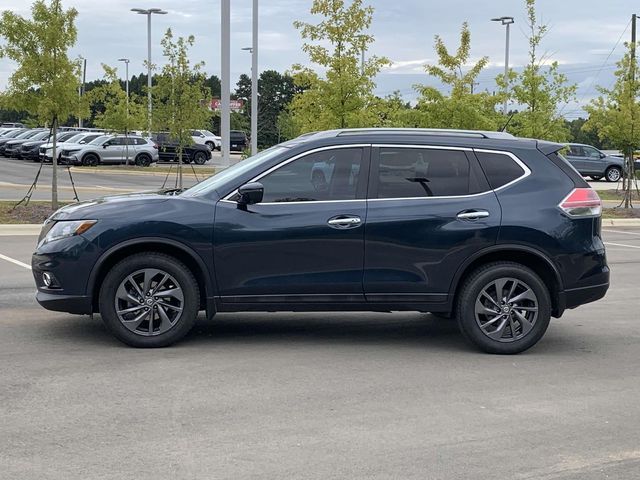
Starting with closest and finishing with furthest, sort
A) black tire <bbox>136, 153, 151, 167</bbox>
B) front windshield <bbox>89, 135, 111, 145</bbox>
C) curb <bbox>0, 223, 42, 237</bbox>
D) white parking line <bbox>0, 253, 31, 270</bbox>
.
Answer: white parking line <bbox>0, 253, 31, 270</bbox> → curb <bbox>0, 223, 42, 237</bbox> → front windshield <bbox>89, 135, 111, 145</bbox> → black tire <bbox>136, 153, 151, 167</bbox>

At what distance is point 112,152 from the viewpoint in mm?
42375

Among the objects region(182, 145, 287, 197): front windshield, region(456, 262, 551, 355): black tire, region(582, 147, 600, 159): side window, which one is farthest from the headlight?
region(582, 147, 600, 159): side window

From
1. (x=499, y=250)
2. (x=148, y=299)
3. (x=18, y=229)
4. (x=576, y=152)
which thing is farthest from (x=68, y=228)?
(x=576, y=152)

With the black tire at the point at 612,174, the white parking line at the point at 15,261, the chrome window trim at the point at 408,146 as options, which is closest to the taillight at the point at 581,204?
the chrome window trim at the point at 408,146

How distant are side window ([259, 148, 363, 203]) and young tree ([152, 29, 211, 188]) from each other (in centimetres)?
1783

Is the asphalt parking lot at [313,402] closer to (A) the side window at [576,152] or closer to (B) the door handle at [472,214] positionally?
(B) the door handle at [472,214]

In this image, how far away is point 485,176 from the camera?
7.43 metres

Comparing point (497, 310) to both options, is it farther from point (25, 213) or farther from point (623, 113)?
point (623, 113)

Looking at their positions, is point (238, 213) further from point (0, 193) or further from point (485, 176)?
point (0, 193)

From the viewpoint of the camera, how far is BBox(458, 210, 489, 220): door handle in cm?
727

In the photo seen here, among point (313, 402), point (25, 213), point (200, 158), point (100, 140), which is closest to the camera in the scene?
point (313, 402)

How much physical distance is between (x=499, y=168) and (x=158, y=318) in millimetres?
3084

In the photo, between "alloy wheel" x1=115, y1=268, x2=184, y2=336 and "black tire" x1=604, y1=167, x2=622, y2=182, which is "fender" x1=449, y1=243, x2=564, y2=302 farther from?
"black tire" x1=604, y1=167, x2=622, y2=182

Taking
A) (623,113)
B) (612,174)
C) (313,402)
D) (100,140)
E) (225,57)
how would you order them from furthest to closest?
(100,140) → (612,174) → (623,113) → (225,57) → (313,402)
